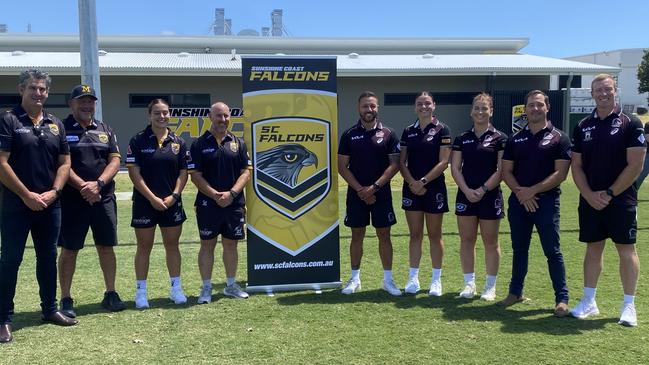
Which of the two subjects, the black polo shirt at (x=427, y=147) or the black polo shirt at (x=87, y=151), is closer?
the black polo shirt at (x=87, y=151)

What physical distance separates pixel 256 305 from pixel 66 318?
66.6 inches

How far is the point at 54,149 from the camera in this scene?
4.55 metres

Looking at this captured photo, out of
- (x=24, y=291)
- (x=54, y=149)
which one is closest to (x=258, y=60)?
(x=54, y=149)

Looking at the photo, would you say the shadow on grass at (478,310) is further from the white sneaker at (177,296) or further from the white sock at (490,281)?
the white sneaker at (177,296)

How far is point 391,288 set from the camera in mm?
5641

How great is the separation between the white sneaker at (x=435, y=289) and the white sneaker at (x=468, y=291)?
0.75 ft

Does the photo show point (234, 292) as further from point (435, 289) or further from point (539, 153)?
point (539, 153)

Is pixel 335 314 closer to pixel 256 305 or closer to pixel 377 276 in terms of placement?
pixel 256 305

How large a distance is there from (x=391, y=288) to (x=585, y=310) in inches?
71.4

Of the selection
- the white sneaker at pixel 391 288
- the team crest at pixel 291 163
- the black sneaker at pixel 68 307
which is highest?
→ the team crest at pixel 291 163

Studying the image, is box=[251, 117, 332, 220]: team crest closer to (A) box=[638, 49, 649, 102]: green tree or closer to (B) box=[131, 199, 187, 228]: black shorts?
(B) box=[131, 199, 187, 228]: black shorts

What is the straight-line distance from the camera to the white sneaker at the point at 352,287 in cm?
572

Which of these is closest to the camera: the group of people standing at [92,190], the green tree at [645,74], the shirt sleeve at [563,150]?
the group of people standing at [92,190]

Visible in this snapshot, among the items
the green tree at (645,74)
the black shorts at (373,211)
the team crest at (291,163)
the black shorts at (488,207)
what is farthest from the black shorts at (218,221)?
the green tree at (645,74)
